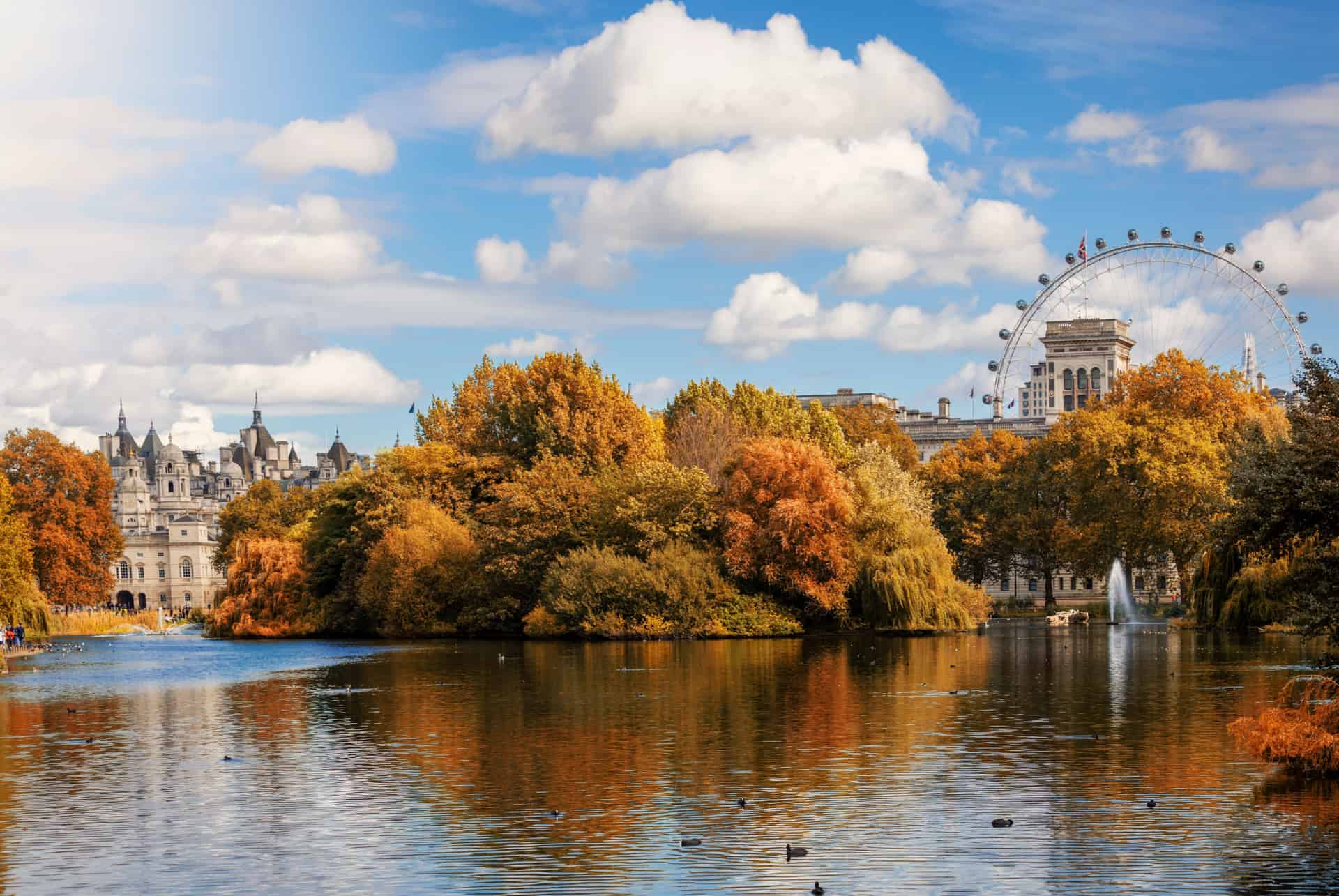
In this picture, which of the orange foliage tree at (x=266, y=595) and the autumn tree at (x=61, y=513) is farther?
the autumn tree at (x=61, y=513)

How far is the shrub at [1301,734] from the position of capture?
24750mm

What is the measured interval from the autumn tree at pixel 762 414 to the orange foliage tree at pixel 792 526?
29.7 feet

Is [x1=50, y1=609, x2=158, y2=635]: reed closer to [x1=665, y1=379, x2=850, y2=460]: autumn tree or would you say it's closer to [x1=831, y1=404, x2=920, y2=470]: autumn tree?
[x1=665, y1=379, x2=850, y2=460]: autumn tree

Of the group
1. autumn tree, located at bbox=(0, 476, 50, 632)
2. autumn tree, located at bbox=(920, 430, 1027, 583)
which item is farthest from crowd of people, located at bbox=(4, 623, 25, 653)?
autumn tree, located at bbox=(920, 430, 1027, 583)

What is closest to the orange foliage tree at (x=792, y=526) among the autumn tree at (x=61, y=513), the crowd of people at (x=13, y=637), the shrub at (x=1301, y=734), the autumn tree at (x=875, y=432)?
the crowd of people at (x=13, y=637)

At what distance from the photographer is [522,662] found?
55.9 meters

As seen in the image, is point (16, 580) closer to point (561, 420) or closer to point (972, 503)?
point (561, 420)

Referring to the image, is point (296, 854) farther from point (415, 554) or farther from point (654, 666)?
point (415, 554)

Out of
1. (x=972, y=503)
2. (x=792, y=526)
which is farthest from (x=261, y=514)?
(x=792, y=526)

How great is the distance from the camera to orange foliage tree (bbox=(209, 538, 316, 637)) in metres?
85.1

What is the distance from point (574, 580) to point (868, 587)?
42.2 ft

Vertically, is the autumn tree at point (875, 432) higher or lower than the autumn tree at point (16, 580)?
higher

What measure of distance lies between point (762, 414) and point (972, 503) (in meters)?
26.6

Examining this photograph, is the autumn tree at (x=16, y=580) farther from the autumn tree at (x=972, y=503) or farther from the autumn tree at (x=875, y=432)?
the autumn tree at (x=875, y=432)
